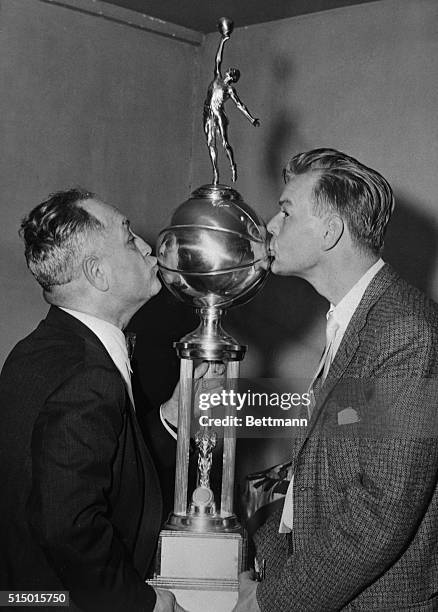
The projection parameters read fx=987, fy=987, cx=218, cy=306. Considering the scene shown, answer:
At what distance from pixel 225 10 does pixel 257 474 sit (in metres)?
1.50

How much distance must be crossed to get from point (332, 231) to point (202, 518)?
0.54 m

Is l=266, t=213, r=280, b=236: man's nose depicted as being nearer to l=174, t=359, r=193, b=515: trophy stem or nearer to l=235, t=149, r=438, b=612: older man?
l=235, t=149, r=438, b=612: older man

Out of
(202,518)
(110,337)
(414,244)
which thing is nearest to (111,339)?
(110,337)

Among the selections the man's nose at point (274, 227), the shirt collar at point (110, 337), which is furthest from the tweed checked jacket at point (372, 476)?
the shirt collar at point (110, 337)

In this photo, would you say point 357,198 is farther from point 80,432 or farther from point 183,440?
point 80,432

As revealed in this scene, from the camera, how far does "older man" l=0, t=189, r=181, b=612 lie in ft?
5.07

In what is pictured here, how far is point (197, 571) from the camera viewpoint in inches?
65.2

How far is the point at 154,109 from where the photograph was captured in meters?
3.02

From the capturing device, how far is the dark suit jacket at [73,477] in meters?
1.54

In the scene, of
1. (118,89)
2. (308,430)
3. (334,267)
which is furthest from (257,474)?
(118,89)

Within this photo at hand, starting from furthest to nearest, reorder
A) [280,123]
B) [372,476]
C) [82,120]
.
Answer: [280,123]
[82,120]
[372,476]

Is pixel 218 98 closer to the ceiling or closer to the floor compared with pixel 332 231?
closer to the ceiling

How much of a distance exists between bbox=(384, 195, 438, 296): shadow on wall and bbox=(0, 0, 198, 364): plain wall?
2.52 feet

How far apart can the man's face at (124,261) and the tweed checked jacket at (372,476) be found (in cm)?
38
